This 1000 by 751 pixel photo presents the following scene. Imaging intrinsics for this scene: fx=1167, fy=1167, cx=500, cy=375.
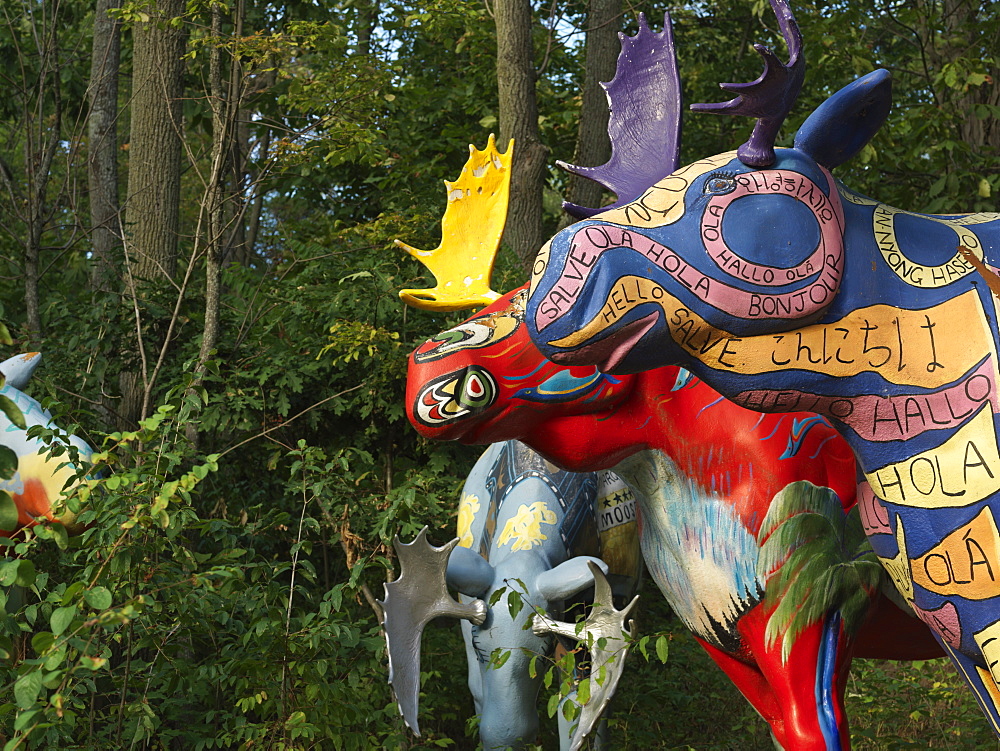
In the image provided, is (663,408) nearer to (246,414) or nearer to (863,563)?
(863,563)

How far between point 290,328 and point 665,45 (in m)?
3.37

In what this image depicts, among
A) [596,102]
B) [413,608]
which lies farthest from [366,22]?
[413,608]

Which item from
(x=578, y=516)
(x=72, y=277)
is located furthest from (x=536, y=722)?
(x=72, y=277)

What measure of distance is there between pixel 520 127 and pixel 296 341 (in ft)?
5.15

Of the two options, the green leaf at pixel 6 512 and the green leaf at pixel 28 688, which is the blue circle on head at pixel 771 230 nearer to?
the green leaf at pixel 6 512

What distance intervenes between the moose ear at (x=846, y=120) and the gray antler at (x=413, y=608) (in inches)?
69.2

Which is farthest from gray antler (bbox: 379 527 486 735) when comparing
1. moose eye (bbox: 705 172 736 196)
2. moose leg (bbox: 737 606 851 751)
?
moose eye (bbox: 705 172 736 196)

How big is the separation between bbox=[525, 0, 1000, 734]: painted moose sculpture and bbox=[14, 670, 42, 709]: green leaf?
1.11 m

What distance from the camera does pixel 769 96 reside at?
2115mm

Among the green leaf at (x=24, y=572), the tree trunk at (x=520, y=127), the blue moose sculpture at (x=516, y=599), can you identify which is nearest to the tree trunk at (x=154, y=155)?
the tree trunk at (x=520, y=127)

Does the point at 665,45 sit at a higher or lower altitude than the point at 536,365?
higher

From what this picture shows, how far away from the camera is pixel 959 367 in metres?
2.11

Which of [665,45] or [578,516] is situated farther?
[578,516]

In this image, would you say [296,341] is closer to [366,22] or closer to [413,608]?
[413,608]
